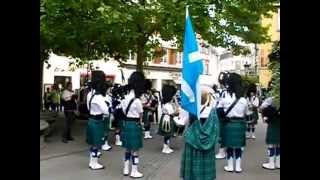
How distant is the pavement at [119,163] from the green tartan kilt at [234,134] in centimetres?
61

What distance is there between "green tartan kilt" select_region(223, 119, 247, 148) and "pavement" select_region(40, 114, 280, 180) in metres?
0.61

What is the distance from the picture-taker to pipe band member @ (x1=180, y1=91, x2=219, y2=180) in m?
8.23

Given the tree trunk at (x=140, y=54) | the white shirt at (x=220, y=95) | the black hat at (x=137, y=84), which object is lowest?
the white shirt at (x=220, y=95)

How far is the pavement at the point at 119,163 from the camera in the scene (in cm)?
1066

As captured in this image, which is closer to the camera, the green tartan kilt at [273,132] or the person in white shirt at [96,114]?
the person in white shirt at [96,114]

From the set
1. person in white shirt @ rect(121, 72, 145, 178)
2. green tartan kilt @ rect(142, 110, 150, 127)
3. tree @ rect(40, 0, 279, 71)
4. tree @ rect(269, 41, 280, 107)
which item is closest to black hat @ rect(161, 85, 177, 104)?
tree @ rect(40, 0, 279, 71)

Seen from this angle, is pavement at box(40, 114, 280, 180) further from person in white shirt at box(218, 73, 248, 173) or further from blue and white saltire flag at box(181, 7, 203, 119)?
blue and white saltire flag at box(181, 7, 203, 119)

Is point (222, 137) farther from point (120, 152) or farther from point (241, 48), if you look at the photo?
point (241, 48)

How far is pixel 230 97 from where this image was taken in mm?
11445

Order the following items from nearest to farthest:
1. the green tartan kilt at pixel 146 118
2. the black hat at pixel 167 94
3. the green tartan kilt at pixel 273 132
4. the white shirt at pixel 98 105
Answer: the white shirt at pixel 98 105 → the green tartan kilt at pixel 273 132 → the black hat at pixel 167 94 → the green tartan kilt at pixel 146 118

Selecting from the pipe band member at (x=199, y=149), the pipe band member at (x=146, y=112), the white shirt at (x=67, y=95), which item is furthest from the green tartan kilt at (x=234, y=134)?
the pipe band member at (x=146, y=112)

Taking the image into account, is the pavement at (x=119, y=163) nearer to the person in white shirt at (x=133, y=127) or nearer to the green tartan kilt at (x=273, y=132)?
the person in white shirt at (x=133, y=127)

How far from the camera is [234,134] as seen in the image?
11.0m
